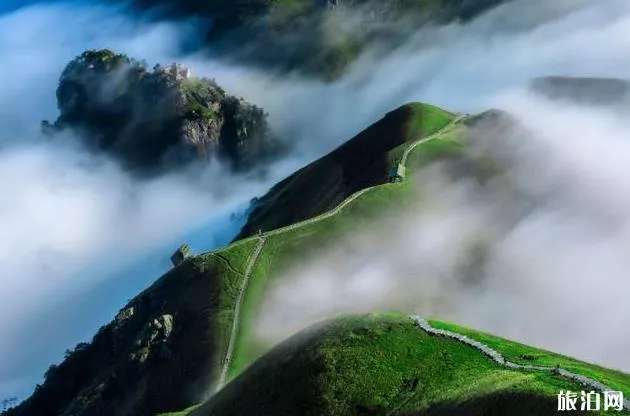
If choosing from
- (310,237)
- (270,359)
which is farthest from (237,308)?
(270,359)

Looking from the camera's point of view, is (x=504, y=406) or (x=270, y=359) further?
(x=270, y=359)

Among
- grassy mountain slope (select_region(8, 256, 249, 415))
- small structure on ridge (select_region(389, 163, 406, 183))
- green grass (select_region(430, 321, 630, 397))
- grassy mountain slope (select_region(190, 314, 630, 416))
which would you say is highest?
small structure on ridge (select_region(389, 163, 406, 183))

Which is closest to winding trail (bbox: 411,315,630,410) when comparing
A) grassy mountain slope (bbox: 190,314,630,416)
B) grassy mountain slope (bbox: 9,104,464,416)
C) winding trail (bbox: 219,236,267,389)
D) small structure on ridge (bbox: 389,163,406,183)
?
grassy mountain slope (bbox: 190,314,630,416)

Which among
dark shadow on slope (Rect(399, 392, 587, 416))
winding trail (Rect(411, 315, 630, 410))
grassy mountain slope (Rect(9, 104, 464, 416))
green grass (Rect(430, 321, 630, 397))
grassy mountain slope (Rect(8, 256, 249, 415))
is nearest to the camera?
dark shadow on slope (Rect(399, 392, 587, 416))

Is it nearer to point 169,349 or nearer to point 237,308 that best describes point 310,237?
point 237,308

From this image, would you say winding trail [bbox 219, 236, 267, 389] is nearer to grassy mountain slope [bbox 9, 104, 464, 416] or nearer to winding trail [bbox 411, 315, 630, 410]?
grassy mountain slope [bbox 9, 104, 464, 416]

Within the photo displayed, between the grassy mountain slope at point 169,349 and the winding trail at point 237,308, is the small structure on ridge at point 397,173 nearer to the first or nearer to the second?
the winding trail at point 237,308

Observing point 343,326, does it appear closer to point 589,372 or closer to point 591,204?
point 589,372
